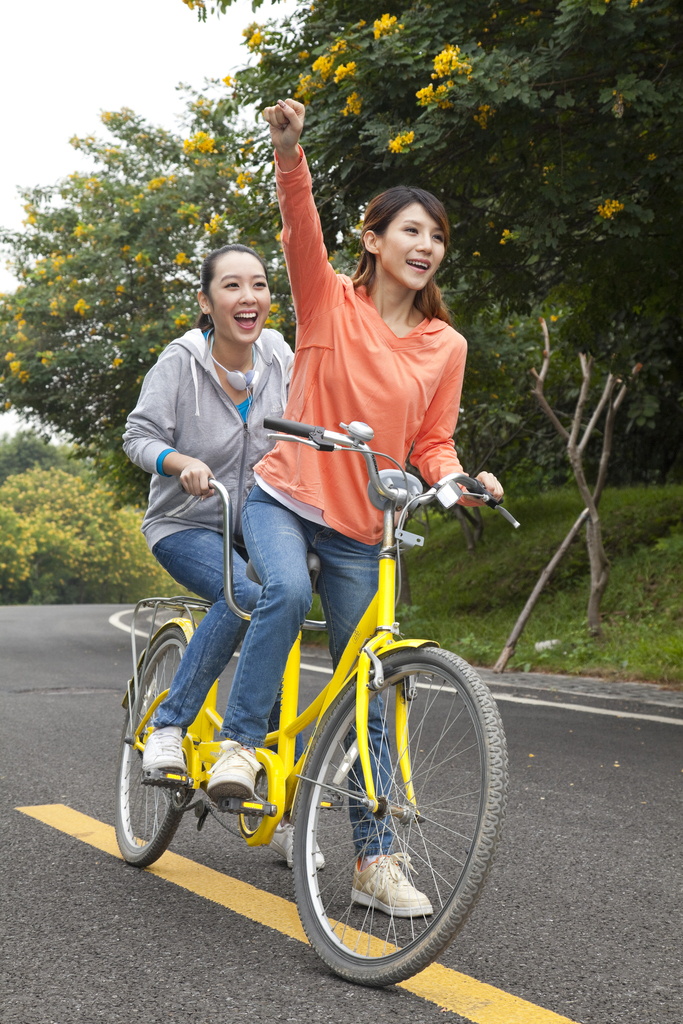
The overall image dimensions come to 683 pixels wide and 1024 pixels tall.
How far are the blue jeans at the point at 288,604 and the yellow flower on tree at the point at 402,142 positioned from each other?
13.9ft

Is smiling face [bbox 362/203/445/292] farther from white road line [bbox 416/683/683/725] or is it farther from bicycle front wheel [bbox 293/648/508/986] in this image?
white road line [bbox 416/683/683/725]

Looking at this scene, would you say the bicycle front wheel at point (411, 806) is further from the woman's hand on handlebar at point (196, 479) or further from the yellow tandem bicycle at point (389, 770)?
the woman's hand on handlebar at point (196, 479)

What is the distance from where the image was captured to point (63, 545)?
2527 inches

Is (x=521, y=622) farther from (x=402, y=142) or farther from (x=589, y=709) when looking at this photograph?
(x=402, y=142)

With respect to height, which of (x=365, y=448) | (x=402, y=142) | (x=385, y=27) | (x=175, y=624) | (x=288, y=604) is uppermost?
(x=385, y=27)

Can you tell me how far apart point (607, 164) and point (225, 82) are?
343 centimetres

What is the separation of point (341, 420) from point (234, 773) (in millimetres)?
996

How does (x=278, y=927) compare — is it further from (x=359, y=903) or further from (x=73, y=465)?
(x=73, y=465)

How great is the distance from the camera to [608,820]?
13.8 ft

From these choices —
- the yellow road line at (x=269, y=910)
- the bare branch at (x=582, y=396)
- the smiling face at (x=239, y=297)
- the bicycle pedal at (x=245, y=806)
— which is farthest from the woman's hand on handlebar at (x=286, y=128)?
the bare branch at (x=582, y=396)

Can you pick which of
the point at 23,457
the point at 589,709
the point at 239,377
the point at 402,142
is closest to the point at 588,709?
the point at 589,709

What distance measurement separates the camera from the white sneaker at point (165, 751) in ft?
10.2

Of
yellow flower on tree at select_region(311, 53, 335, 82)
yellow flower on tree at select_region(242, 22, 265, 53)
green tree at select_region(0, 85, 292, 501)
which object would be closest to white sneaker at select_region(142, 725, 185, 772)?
yellow flower on tree at select_region(311, 53, 335, 82)

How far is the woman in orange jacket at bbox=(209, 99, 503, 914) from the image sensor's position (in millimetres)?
2754
